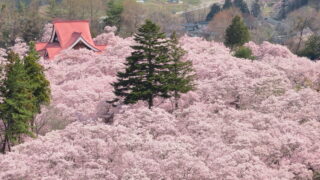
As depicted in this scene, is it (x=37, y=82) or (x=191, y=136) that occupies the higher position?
(x=37, y=82)

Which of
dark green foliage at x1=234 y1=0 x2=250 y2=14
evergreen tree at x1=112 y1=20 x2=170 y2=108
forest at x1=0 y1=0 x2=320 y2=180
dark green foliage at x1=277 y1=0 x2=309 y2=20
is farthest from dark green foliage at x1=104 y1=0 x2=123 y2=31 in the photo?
dark green foliage at x1=277 y1=0 x2=309 y2=20

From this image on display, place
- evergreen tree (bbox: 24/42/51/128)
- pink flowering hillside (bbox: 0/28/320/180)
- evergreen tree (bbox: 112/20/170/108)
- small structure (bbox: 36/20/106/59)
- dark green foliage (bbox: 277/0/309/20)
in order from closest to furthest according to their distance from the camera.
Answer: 1. pink flowering hillside (bbox: 0/28/320/180)
2. evergreen tree (bbox: 112/20/170/108)
3. evergreen tree (bbox: 24/42/51/128)
4. small structure (bbox: 36/20/106/59)
5. dark green foliage (bbox: 277/0/309/20)

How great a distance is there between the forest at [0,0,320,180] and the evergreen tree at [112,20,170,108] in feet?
0.25

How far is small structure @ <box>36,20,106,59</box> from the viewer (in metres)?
59.2

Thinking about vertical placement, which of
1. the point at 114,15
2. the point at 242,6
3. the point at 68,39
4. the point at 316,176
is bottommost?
the point at 316,176

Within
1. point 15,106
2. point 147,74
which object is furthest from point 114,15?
point 15,106

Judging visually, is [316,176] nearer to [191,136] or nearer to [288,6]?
[191,136]

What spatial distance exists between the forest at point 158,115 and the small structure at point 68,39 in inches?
21.3

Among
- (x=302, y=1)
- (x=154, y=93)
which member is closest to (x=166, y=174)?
(x=154, y=93)

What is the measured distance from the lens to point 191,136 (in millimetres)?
28422

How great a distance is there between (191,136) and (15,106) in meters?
11.0

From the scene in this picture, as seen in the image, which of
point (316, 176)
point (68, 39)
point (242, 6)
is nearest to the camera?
point (316, 176)

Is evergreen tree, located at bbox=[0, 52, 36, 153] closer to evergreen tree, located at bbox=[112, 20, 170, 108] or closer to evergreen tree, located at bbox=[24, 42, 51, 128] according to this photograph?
evergreen tree, located at bbox=[24, 42, 51, 128]

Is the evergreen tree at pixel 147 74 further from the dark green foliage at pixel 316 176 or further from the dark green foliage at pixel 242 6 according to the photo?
the dark green foliage at pixel 242 6
